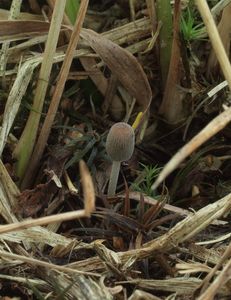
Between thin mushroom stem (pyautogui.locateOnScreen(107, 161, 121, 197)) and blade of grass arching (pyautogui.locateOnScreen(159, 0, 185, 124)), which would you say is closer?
thin mushroom stem (pyautogui.locateOnScreen(107, 161, 121, 197))

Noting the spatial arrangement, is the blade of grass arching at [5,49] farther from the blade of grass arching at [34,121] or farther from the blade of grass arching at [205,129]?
the blade of grass arching at [205,129]

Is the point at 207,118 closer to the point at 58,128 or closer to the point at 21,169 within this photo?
the point at 58,128

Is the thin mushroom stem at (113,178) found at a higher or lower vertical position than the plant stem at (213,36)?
lower

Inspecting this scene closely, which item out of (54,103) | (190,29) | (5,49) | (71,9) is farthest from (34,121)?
(190,29)

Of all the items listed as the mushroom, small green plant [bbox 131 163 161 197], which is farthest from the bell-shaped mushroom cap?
small green plant [bbox 131 163 161 197]

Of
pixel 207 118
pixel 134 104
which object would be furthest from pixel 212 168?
pixel 134 104

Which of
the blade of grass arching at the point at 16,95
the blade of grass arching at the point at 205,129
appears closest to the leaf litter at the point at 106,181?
the blade of grass arching at the point at 16,95

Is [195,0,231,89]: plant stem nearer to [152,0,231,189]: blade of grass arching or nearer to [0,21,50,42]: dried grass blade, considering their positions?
[152,0,231,189]: blade of grass arching
